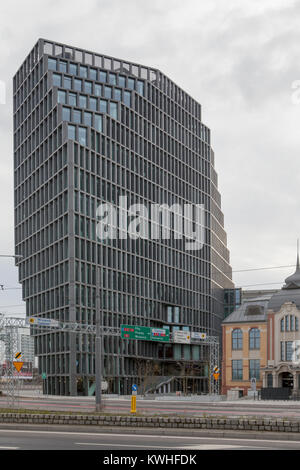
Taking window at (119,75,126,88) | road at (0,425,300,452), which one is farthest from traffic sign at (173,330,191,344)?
road at (0,425,300,452)

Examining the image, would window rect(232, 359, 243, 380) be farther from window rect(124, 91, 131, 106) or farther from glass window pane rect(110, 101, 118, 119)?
window rect(124, 91, 131, 106)

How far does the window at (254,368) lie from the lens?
89.7 metres

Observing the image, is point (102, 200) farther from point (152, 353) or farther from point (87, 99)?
point (152, 353)

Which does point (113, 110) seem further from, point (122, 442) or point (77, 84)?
point (122, 442)

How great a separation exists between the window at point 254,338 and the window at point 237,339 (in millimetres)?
1371

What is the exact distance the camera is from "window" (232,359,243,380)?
90.7m

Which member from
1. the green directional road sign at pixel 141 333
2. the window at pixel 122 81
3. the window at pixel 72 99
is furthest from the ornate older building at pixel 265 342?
the window at pixel 122 81

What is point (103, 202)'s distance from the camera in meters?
95.9

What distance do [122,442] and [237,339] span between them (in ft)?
234

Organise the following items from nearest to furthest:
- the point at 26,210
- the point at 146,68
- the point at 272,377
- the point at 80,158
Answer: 1. the point at 272,377
2. the point at 80,158
3. the point at 26,210
4. the point at 146,68

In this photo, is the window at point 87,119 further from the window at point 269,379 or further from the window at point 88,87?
the window at point 269,379

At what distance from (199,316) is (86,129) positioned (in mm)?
42507
